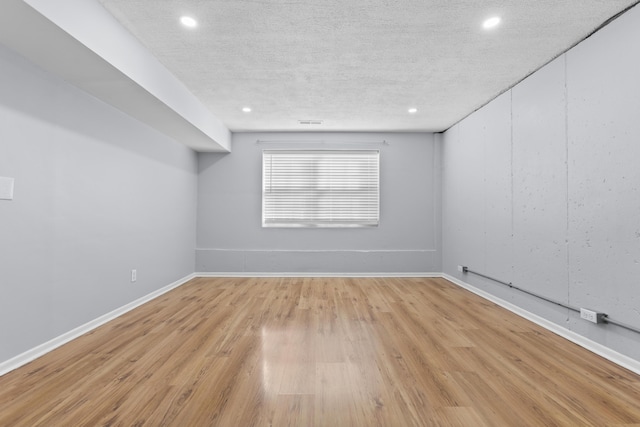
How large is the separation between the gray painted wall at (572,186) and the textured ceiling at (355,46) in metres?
0.28

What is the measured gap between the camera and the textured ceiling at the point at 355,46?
7.02 ft

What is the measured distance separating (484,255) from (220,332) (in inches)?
135

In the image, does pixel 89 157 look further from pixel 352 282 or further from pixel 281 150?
pixel 352 282

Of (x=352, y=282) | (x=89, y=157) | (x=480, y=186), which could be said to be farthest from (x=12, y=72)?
(x=480, y=186)

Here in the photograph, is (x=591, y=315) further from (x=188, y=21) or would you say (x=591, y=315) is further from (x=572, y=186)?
(x=188, y=21)

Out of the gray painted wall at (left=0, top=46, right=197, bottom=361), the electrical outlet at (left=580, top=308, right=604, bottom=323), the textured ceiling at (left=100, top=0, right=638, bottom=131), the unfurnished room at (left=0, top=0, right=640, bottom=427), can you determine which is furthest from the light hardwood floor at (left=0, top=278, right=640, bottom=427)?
the textured ceiling at (left=100, top=0, right=638, bottom=131)

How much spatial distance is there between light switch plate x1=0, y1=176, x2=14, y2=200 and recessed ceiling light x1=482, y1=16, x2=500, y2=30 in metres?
3.72

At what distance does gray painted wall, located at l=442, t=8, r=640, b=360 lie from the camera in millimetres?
2162

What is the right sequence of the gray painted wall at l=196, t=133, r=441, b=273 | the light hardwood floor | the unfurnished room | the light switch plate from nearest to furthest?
the light hardwood floor
the unfurnished room
the light switch plate
the gray painted wall at l=196, t=133, r=441, b=273

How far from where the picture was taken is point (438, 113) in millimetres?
4340

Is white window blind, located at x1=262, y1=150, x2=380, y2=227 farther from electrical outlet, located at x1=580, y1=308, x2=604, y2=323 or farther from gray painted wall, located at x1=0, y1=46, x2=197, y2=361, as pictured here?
electrical outlet, located at x1=580, y1=308, x2=604, y2=323

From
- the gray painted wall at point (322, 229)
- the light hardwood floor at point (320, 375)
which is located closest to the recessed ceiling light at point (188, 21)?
the light hardwood floor at point (320, 375)

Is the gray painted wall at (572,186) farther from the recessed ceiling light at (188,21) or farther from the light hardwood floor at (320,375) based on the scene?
the recessed ceiling light at (188,21)

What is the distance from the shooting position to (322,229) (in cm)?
539
